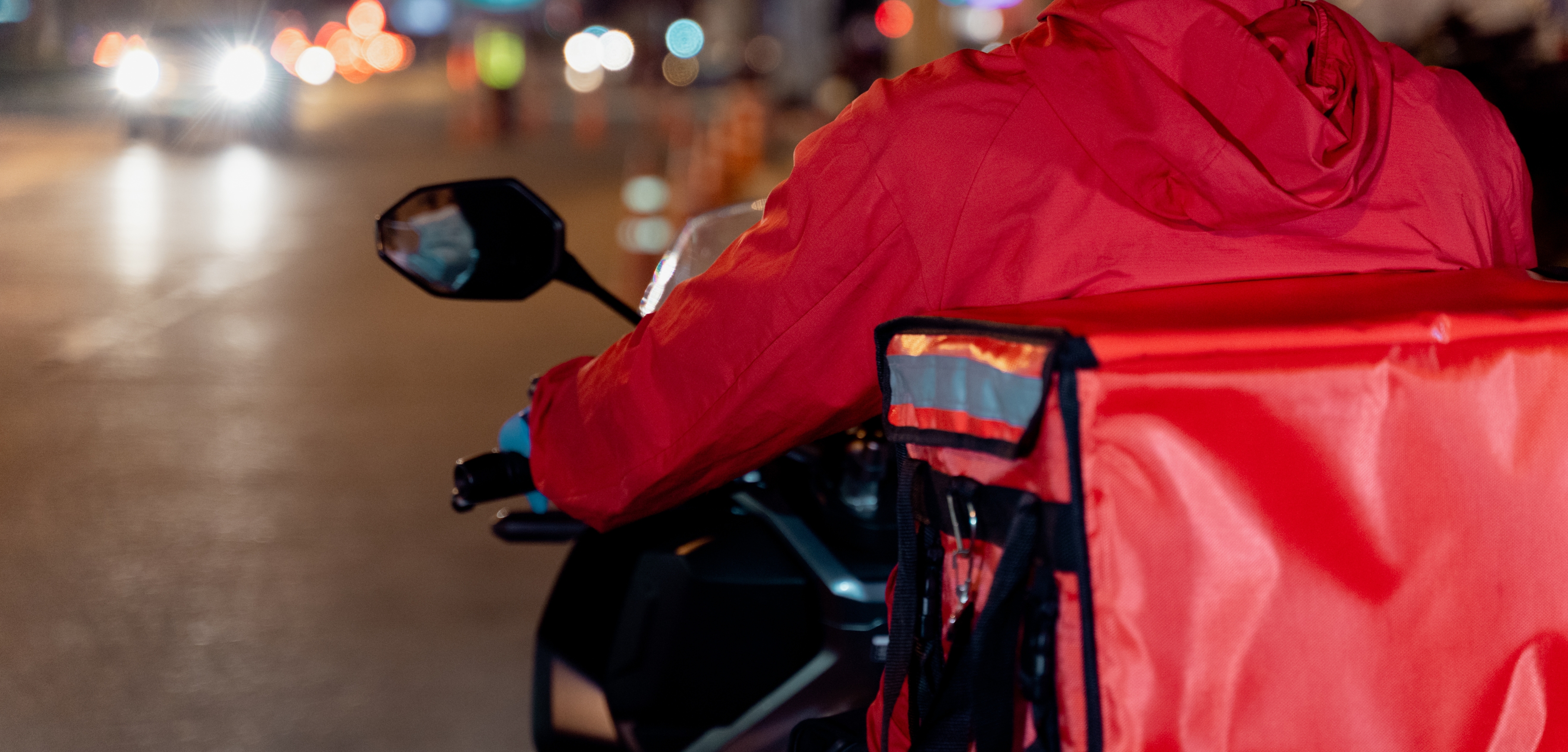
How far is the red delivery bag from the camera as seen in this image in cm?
111

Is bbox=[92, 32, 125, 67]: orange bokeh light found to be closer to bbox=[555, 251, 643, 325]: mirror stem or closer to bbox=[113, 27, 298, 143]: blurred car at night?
bbox=[113, 27, 298, 143]: blurred car at night

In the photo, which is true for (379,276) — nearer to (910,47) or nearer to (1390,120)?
(910,47)

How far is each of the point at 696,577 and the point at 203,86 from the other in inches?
777

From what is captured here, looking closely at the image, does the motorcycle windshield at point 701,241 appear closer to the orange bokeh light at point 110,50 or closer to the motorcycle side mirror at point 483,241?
the motorcycle side mirror at point 483,241

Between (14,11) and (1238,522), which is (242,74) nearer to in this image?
(14,11)

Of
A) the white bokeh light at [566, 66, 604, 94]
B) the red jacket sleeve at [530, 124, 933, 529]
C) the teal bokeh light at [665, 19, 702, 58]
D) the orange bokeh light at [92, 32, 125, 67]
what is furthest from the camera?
the teal bokeh light at [665, 19, 702, 58]

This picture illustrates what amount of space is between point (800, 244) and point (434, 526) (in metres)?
3.67

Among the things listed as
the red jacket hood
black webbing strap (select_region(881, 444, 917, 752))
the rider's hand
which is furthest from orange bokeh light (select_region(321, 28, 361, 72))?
black webbing strap (select_region(881, 444, 917, 752))

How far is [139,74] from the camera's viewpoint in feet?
60.6

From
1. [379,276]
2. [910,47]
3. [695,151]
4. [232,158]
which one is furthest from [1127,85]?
[232,158]

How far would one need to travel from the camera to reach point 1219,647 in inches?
44.2

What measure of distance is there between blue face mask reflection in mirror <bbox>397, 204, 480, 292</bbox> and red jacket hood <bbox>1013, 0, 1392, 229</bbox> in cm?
83

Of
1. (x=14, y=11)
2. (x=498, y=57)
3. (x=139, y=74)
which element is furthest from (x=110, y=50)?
(x=14, y=11)

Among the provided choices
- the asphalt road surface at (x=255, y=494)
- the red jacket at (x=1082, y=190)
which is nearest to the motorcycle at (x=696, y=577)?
the red jacket at (x=1082, y=190)
